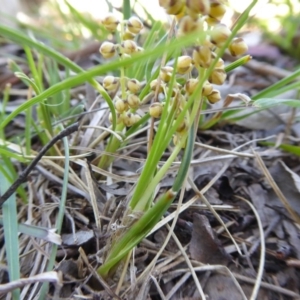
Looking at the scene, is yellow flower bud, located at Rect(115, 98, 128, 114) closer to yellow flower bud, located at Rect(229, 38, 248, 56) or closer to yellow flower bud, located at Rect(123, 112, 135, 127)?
yellow flower bud, located at Rect(123, 112, 135, 127)

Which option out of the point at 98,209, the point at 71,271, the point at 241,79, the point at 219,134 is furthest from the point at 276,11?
the point at 71,271

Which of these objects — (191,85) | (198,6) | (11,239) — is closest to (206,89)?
(191,85)

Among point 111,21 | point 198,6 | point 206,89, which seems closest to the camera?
point 198,6

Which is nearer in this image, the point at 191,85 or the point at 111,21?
the point at 191,85

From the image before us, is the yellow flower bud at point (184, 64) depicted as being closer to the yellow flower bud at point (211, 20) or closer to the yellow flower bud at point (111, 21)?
the yellow flower bud at point (211, 20)

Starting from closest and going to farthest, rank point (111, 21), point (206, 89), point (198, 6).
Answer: point (198, 6) < point (206, 89) < point (111, 21)

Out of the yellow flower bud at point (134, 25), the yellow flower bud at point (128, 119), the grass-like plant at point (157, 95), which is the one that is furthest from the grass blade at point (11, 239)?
the yellow flower bud at point (134, 25)

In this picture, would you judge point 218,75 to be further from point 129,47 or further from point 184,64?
point 129,47
